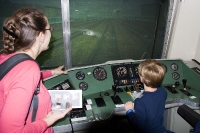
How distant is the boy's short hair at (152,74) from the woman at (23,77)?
0.80 meters

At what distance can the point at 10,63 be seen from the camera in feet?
2.56

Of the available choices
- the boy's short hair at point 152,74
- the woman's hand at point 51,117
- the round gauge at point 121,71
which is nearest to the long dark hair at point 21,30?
the woman's hand at point 51,117

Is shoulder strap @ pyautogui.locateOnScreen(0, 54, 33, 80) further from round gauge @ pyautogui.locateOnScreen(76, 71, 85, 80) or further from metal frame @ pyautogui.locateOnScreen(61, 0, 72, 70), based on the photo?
metal frame @ pyautogui.locateOnScreen(61, 0, 72, 70)

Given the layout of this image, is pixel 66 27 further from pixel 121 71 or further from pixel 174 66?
pixel 174 66

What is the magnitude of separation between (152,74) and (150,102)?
24 centimetres

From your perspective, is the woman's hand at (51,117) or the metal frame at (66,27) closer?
the woman's hand at (51,117)

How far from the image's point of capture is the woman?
0.73 metres

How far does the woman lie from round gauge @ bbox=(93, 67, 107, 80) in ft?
4.35

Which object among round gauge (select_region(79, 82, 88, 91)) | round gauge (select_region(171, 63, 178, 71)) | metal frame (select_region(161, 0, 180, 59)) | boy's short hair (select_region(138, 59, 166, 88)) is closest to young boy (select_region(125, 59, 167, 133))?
boy's short hair (select_region(138, 59, 166, 88))

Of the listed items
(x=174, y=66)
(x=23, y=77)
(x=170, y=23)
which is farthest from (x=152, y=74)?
(x=170, y=23)

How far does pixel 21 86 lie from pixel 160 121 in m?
1.26

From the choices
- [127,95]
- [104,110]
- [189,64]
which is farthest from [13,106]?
[189,64]

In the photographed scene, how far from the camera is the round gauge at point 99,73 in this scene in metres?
2.33

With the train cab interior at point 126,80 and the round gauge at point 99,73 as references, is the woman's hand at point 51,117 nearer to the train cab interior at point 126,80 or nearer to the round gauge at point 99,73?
the train cab interior at point 126,80
